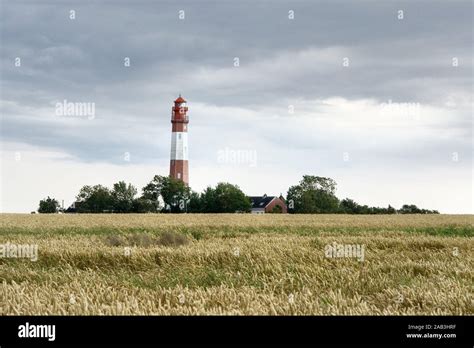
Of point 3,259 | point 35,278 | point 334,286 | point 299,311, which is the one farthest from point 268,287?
point 3,259

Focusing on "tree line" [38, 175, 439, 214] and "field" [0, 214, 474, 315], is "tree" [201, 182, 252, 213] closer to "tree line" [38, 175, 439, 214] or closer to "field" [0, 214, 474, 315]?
"tree line" [38, 175, 439, 214]

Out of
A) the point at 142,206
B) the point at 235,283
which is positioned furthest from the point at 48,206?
the point at 235,283

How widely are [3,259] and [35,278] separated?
4802 millimetres

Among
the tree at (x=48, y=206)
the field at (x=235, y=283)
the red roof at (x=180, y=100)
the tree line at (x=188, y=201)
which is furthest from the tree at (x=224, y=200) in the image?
the field at (x=235, y=283)

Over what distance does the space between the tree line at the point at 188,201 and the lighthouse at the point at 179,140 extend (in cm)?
217

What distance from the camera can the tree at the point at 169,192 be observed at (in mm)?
99688

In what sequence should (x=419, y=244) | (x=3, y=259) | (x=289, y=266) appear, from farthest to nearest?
(x=419, y=244) < (x=3, y=259) < (x=289, y=266)

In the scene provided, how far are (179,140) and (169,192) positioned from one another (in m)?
9.63

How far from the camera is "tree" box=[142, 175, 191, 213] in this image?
99.7m

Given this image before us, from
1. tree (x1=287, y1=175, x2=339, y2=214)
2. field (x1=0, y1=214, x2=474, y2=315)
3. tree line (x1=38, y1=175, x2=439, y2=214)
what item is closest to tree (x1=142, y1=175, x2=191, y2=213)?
tree line (x1=38, y1=175, x2=439, y2=214)

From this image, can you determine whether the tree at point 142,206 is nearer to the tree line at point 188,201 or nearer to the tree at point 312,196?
the tree line at point 188,201

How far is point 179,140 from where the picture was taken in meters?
95.5

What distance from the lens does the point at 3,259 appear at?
15.7 m
